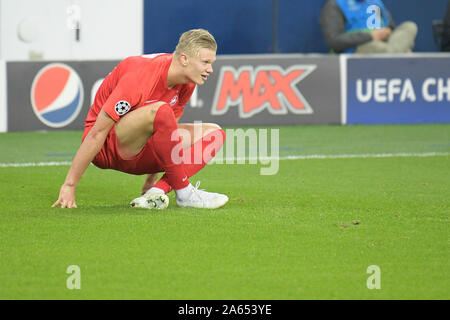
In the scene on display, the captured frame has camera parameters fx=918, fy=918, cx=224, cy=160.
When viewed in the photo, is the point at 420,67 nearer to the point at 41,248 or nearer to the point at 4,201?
the point at 4,201

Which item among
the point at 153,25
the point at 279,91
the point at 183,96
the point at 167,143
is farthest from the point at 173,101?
the point at 153,25

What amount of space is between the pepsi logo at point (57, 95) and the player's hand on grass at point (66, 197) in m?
5.16

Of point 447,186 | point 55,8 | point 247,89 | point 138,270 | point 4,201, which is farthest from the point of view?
point 55,8

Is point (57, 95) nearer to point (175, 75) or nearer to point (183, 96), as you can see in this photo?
point (183, 96)

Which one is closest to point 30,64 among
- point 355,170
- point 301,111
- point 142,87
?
point 301,111

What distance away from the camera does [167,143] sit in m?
5.86

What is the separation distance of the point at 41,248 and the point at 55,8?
10093 mm

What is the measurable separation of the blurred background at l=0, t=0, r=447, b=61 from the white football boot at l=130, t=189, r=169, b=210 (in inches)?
329

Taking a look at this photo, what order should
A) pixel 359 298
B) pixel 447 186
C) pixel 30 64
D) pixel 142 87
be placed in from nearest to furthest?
pixel 359 298
pixel 142 87
pixel 447 186
pixel 30 64

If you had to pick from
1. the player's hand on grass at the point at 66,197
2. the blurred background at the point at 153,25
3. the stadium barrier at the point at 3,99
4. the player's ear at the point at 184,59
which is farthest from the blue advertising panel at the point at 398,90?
the player's hand on grass at the point at 66,197

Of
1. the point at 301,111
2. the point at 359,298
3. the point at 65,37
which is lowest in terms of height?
the point at 359,298

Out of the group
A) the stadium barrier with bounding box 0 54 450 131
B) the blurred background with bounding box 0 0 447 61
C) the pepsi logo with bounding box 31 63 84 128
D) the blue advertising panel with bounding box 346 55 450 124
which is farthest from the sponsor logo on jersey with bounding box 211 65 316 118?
the blurred background with bounding box 0 0 447 61

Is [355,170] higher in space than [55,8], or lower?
lower

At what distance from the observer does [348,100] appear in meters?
12.3
